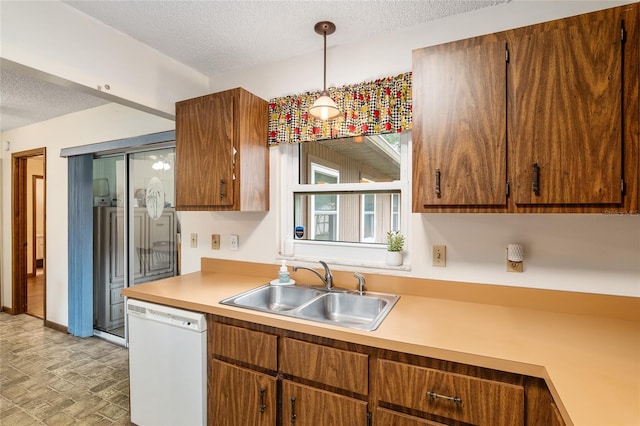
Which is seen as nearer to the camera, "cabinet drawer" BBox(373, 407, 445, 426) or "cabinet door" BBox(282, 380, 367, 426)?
"cabinet drawer" BBox(373, 407, 445, 426)

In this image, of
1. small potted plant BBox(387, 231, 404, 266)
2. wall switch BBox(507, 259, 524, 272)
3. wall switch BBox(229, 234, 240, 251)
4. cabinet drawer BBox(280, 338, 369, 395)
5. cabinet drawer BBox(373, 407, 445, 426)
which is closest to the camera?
cabinet drawer BBox(373, 407, 445, 426)

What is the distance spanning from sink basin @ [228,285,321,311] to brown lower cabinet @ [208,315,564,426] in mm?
370

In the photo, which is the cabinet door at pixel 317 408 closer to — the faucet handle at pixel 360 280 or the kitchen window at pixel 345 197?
the faucet handle at pixel 360 280

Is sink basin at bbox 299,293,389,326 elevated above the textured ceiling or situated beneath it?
situated beneath

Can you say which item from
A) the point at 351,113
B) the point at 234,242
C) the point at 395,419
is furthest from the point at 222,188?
the point at 395,419

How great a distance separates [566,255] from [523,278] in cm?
22

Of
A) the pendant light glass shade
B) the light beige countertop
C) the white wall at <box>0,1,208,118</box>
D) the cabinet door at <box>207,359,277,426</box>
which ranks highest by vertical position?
the white wall at <box>0,1,208,118</box>

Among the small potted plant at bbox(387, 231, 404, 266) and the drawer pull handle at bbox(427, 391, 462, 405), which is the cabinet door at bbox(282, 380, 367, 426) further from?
the small potted plant at bbox(387, 231, 404, 266)

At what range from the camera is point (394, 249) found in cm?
191

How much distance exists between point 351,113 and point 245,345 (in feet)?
4.69

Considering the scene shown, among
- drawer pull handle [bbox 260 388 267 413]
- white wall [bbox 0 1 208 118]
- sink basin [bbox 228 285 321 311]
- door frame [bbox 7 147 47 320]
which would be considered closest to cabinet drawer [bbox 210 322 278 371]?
drawer pull handle [bbox 260 388 267 413]

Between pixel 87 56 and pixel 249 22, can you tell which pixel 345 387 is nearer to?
pixel 249 22

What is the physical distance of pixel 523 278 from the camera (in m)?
1.64

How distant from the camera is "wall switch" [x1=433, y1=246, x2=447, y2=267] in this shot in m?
1.81
